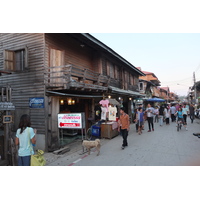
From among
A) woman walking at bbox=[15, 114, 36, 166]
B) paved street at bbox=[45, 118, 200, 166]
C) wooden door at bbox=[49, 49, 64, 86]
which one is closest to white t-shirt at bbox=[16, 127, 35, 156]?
woman walking at bbox=[15, 114, 36, 166]

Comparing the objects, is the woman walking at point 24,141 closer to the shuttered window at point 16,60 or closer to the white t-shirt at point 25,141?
the white t-shirt at point 25,141

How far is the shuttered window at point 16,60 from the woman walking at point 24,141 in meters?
5.49

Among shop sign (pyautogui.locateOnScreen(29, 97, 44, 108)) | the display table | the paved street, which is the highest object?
shop sign (pyautogui.locateOnScreen(29, 97, 44, 108))

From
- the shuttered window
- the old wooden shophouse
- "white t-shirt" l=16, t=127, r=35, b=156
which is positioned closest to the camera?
"white t-shirt" l=16, t=127, r=35, b=156

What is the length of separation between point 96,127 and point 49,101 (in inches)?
140

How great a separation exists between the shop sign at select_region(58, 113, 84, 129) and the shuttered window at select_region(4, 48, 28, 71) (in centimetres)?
372

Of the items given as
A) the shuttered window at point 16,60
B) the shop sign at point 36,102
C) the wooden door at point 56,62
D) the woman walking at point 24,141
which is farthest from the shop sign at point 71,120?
the shuttered window at point 16,60

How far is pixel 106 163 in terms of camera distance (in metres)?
5.46

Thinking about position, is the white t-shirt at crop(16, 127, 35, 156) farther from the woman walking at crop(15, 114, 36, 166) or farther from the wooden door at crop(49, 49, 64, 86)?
the wooden door at crop(49, 49, 64, 86)

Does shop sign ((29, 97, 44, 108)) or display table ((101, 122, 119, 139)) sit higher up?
shop sign ((29, 97, 44, 108))

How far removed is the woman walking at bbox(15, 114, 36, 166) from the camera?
3924 mm

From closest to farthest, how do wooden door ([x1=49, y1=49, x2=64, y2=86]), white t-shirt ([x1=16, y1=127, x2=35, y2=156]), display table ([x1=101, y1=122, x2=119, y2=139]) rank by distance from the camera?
white t-shirt ([x1=16, y1=127, x2=35, y2=156]) → wooden door ([x1=49, y1=49, x2=64, y2=86]) → display table ([x1=101, y1=122, x2=119, y2=139])

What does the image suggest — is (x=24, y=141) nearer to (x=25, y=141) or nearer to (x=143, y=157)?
(x=25, y=141)

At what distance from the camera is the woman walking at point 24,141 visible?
3924 mm
